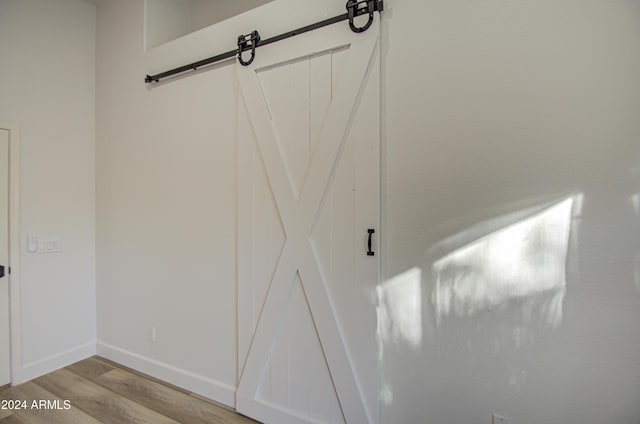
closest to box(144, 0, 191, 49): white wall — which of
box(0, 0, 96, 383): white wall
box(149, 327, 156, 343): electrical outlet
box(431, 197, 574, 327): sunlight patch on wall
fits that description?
box(0, 0, 96, 383): white wall

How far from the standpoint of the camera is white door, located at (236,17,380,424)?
1799mm

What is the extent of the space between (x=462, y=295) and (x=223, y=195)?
1741 millimetres

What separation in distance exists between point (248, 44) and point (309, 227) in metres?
1.37

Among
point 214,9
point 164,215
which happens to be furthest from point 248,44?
point 164,215

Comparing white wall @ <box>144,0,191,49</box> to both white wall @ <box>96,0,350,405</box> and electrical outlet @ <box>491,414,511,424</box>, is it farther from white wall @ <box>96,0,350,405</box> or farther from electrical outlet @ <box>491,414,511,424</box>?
electrical outlet @ <box>491,414,511,424</box>

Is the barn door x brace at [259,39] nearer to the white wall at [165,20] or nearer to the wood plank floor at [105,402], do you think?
the white wall at [165,20]

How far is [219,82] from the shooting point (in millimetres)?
2379

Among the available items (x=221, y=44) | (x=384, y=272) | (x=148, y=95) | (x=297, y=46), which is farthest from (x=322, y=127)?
(x=148, y=95)

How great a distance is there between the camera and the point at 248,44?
86.6 inches

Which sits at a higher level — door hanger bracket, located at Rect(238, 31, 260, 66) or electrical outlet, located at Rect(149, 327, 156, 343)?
door hanger bracket, located at Rect(238, 31, 260, 66)

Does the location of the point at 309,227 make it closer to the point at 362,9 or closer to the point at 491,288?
the point at 491,288

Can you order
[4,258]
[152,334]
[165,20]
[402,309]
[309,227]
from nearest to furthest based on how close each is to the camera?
→ [402,309], [309,227], [4,258], [152,334], [165,20]

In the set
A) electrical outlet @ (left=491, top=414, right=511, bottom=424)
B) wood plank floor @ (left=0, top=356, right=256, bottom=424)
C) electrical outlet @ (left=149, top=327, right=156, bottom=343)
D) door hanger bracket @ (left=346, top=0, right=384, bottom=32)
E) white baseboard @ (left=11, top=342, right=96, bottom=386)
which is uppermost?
door hanger bracket @ (left=346, top=0, right=384, bottom=32)

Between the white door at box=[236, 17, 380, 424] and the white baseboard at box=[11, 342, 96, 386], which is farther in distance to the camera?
the white baseboard at box=[11, 342, 96, 386]
